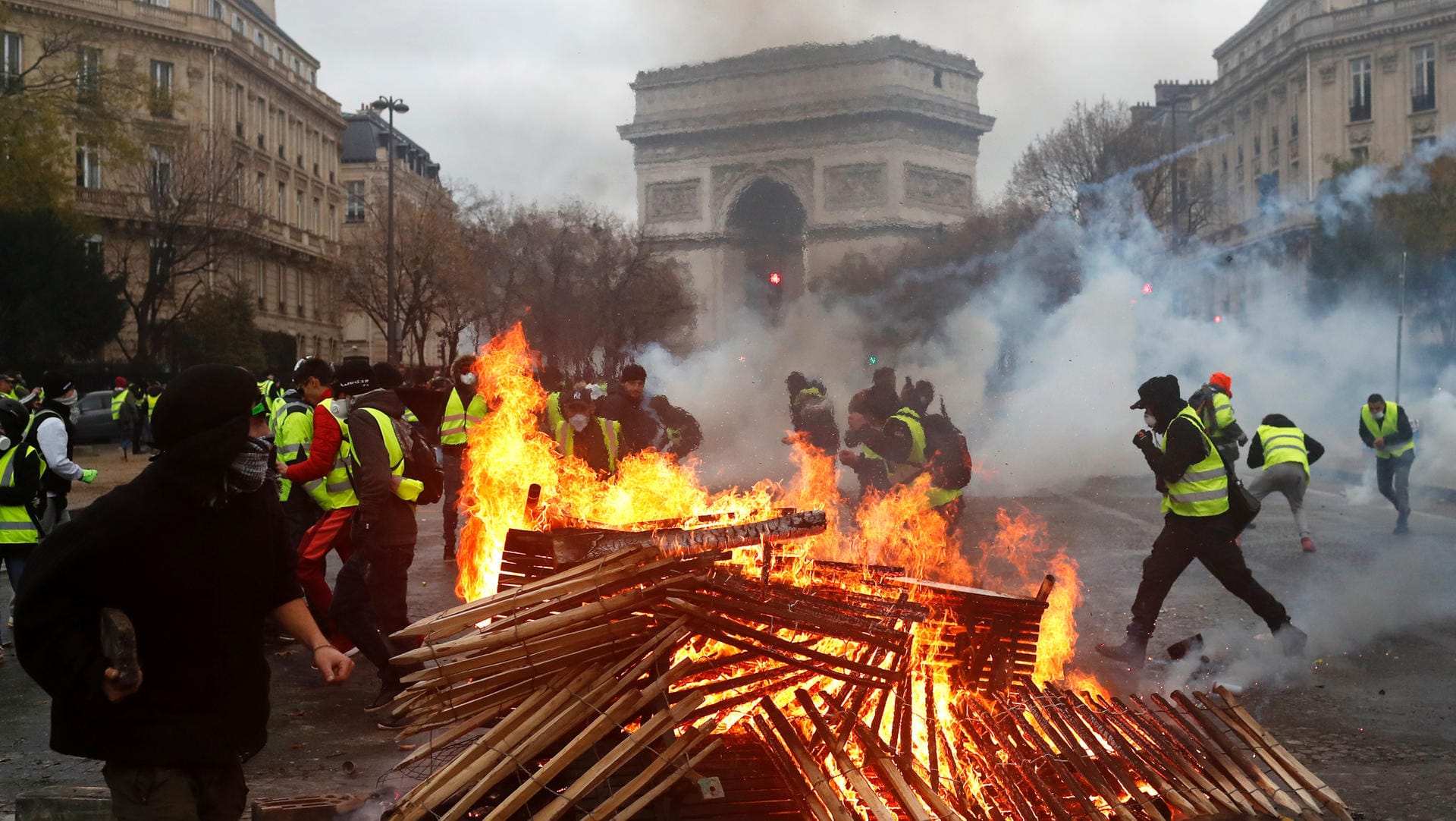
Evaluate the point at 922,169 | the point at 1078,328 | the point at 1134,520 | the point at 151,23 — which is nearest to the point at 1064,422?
the point at 1078,328

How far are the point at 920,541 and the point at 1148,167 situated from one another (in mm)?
38692

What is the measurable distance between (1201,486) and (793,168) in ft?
175

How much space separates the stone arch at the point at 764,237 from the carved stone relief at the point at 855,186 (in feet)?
6.22

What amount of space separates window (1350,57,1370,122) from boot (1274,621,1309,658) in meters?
44.5

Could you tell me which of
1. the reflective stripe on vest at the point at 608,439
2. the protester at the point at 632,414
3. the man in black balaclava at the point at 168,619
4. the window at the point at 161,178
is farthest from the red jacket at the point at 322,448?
the window at the point at 161,178

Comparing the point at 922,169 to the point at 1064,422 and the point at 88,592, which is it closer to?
the point at 1064,422

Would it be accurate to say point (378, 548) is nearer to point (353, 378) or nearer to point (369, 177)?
point (353, 378)

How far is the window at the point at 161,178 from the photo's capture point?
39344mm

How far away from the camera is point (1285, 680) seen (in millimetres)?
6812

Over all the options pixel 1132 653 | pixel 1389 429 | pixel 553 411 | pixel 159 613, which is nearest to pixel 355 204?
pixel 553 411

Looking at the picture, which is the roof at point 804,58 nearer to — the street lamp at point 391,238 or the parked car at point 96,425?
the street lamp at point 391,238

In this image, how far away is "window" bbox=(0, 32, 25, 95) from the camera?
33.1 metres

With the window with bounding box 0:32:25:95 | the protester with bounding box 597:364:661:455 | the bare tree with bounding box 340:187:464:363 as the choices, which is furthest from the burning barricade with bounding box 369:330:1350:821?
the bare tree with bounding box 340:187:464:363

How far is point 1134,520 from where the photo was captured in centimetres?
1472
